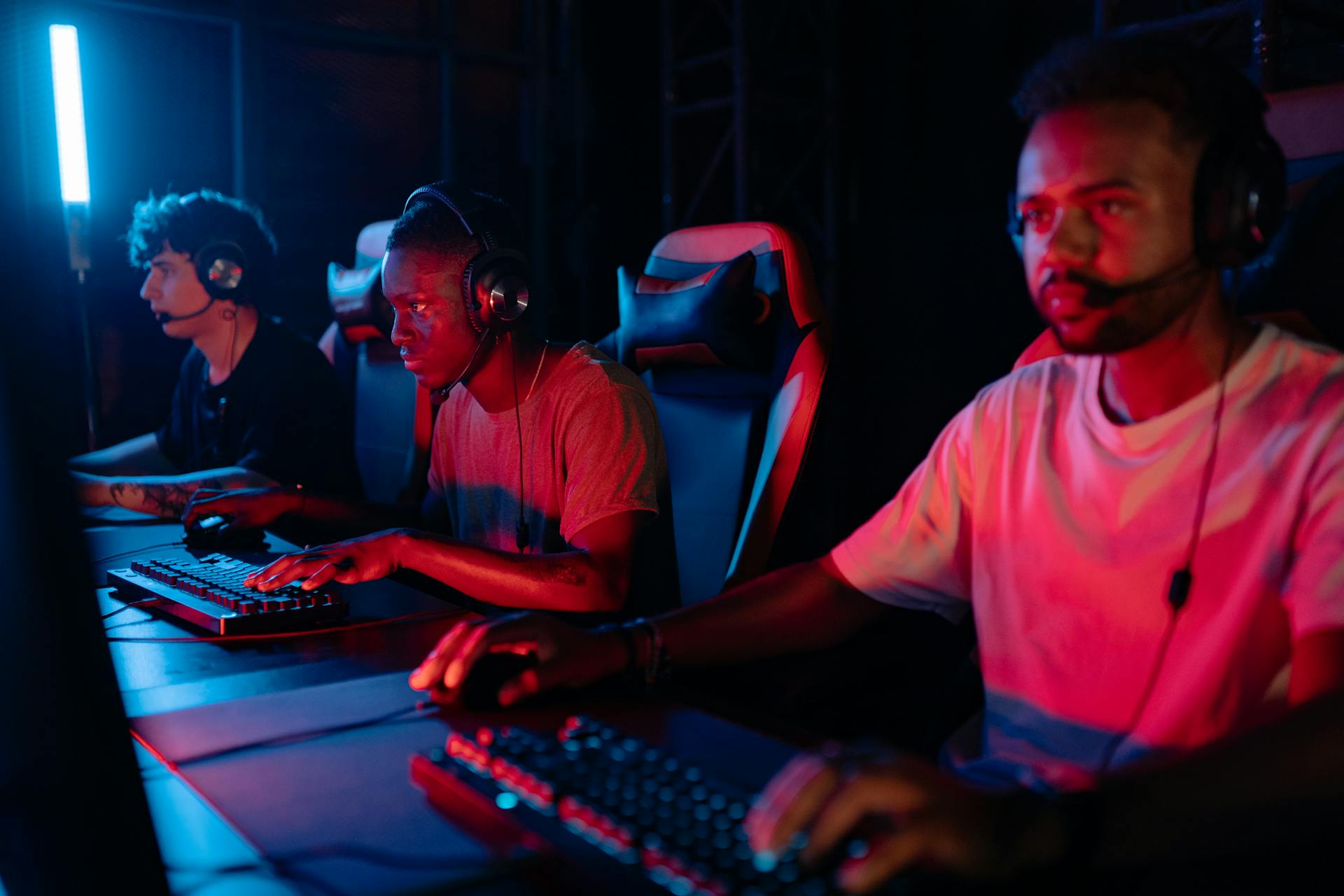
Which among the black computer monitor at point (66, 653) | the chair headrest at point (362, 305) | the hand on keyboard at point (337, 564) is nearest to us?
the black computer monitor at point (66, 653)

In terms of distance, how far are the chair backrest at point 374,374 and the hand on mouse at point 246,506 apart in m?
0.79

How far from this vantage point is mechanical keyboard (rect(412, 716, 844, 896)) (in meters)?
0.57

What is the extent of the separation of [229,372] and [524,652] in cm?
197

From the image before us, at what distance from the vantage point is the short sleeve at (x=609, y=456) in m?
1.48

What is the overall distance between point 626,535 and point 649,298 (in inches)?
19.2

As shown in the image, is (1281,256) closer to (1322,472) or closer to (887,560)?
(1322,472)

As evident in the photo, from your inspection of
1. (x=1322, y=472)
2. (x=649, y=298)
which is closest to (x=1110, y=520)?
(x=1322, y=472)

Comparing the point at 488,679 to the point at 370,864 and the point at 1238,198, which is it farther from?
the point at 1238,198

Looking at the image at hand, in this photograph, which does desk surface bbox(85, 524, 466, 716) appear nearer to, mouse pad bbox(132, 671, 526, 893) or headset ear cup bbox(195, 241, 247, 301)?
mouse pad bbox(132, 671, 526, 893)

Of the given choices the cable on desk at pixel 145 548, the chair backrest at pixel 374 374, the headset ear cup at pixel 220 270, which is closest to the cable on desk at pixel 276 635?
the cable on desk at pixel 145 548

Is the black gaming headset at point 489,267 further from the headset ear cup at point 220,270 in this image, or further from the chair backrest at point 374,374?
the headset ear cup at point 220,270

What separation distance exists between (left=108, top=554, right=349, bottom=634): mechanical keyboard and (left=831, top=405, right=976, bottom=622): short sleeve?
547 mm

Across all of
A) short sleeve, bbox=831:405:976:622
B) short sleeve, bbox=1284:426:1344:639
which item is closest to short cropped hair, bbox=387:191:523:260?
short sleeve, bbox=831:405:976:622

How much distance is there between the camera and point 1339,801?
2.14 feet
